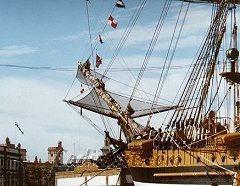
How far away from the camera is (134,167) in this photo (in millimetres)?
19656

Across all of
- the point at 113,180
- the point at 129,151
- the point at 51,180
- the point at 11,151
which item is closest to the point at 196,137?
the point at 129,151

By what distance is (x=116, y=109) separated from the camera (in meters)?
27.0

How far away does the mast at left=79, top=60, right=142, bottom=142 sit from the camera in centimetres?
2505

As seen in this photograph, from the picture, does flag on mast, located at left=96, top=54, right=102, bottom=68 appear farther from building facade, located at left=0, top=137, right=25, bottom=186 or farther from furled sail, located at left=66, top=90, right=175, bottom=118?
building facade, located at left=0, top=137, right=25, bottom=186

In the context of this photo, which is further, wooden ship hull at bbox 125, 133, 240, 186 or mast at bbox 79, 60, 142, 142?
mast at bbox 79, 60, 142, 142

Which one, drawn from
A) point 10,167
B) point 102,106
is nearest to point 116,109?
point 102,106

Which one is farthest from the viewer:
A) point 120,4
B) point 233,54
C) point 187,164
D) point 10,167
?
point 10,167

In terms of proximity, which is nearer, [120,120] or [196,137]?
[196,137]

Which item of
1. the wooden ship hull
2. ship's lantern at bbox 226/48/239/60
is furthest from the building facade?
the wooden ship hull

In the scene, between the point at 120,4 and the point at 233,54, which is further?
the point at 120,4

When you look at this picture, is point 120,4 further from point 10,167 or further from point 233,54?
point 10,167

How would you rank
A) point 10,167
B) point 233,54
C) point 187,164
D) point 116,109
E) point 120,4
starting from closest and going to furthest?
point 187,164
point 233,54
point 120,4
point 116,109
point 10,167

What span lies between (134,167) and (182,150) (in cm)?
325

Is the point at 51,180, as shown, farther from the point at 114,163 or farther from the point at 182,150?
the point at 182,150
